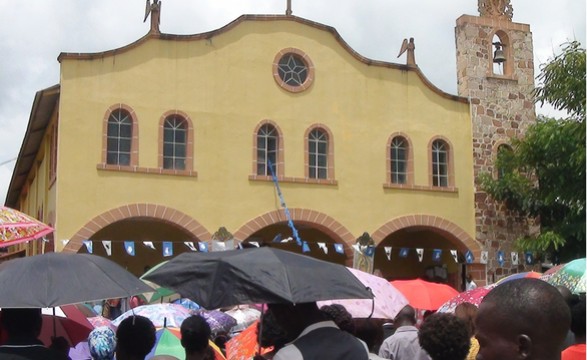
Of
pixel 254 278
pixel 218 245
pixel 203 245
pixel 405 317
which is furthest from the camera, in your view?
pixel 218 245

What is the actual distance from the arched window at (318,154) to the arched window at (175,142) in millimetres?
2876

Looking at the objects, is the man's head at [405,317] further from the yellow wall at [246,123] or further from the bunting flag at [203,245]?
the yellow wall at [246,123]

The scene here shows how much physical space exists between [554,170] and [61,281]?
15552mm

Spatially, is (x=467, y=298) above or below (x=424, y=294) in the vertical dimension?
above

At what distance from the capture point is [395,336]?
235 inches

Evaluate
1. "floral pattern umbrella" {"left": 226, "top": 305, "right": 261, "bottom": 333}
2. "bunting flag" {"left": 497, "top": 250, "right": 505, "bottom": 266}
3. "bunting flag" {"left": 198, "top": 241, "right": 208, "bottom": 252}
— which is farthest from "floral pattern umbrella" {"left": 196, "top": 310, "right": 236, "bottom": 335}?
"bunting flag" {"left": 497, "top": 250, "right": 505, "bottom": 266}

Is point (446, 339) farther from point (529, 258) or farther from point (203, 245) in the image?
point (529, 258)

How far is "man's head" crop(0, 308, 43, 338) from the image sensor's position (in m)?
4.05

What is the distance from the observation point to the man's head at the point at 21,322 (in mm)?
4055

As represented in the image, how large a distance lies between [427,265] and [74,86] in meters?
9.89

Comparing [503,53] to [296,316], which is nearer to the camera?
[296,316]

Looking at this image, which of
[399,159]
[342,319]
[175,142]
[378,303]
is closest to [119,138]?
[175,142]

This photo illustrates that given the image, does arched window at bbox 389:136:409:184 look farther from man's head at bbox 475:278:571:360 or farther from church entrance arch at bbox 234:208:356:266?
man's head at bbox 475:278:571:360

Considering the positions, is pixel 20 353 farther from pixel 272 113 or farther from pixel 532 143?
pixel 532 143
